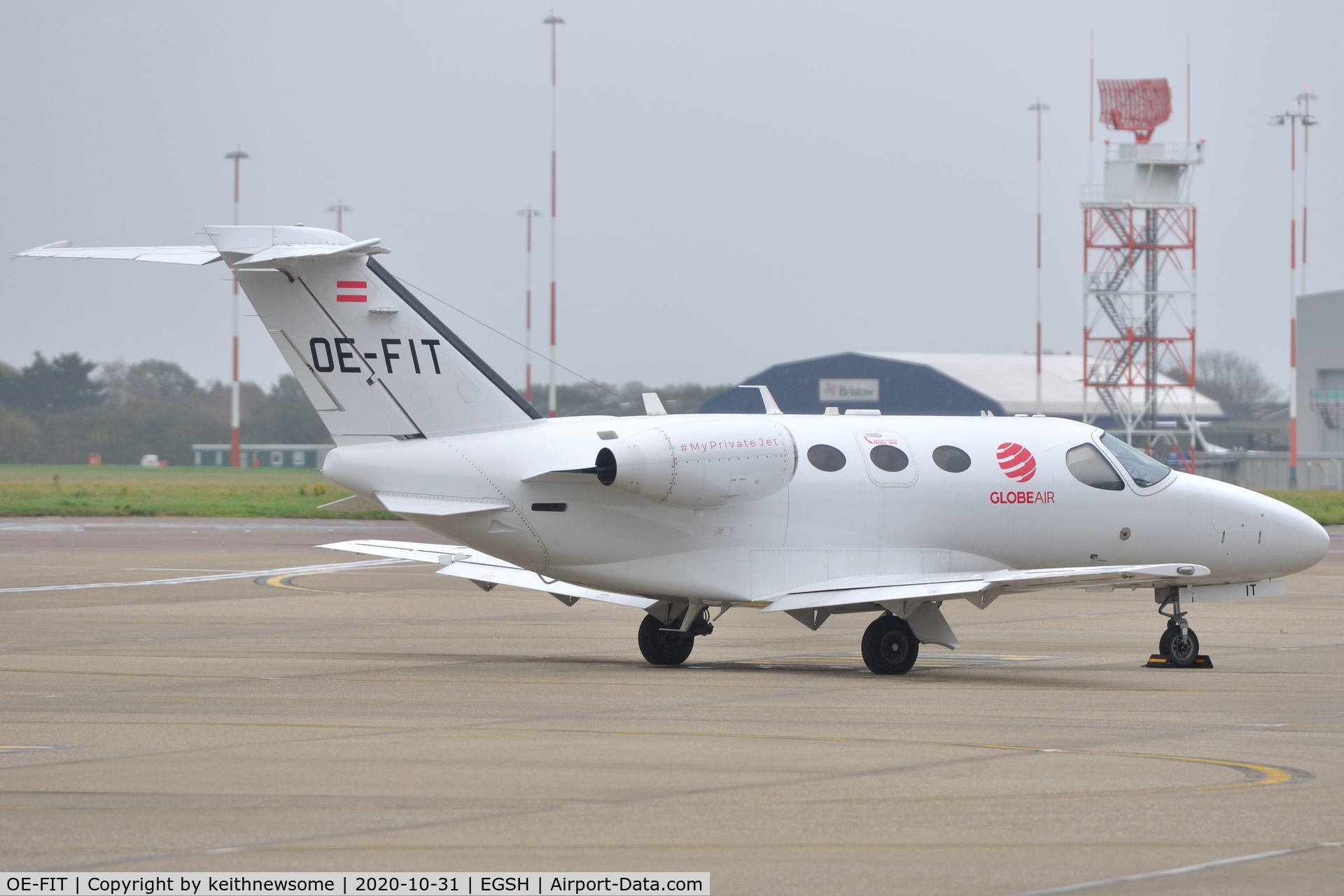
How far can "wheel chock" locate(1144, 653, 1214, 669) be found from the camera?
20625 millimetres

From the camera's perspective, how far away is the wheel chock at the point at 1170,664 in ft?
67.7

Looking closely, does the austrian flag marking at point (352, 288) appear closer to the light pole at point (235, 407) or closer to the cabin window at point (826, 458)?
the cabin window at point (826, 458)

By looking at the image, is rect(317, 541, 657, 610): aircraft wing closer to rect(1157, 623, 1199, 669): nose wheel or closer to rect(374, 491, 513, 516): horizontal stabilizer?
rect(374, 491, 513, 516): horizontal stabilizer

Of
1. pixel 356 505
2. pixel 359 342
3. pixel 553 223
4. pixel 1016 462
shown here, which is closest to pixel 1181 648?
pixel 1016 462

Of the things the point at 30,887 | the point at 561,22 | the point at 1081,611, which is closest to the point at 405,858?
the point at 30,887

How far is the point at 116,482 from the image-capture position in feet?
276

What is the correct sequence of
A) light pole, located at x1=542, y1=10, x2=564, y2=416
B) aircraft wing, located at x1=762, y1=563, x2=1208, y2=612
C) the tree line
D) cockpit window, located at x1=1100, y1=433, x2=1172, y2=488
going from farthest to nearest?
1. the tree line
2. light pole, located at x1=542, y1=10, x2=564, y2=416
3. cockpit window, located at x1=1100, y1=433, x2=1172, y2=488
4. aircraft wing, located at x1=762, y1=563, x2=1208, y2=612

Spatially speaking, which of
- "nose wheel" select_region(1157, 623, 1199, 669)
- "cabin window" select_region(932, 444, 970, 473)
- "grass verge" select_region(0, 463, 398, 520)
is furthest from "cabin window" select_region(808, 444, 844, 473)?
"grass verge" select_region(0, 463, 398, 520)

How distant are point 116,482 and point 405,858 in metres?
78.8

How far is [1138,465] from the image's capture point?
71.0 feet

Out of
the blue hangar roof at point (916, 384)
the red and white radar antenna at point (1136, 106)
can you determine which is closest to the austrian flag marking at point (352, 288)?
the red and white radar antenna at point (1136, 106)

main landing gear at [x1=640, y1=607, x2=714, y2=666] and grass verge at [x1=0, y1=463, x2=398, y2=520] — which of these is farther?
grass verge at [x1=0, y1=463, x2=398, y2=520]

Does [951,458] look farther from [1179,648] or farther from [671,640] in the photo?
[671,640]

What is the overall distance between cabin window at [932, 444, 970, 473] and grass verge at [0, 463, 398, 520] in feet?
83.0
